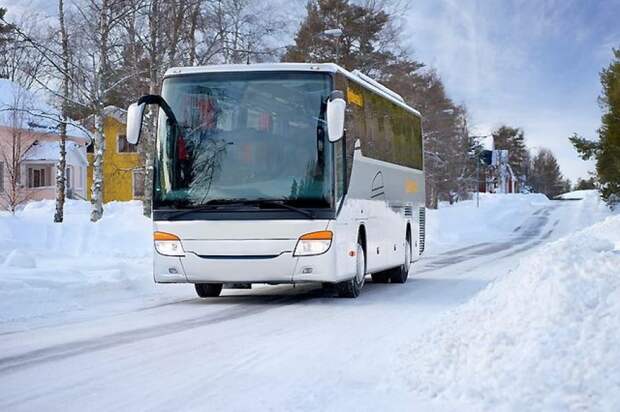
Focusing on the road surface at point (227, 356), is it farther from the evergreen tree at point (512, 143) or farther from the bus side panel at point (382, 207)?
the evergreen tree at point (512, 143)

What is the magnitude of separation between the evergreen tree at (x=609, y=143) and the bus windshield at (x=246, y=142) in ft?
132

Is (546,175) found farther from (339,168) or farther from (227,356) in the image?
(227,356)

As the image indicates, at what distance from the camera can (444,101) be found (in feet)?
229

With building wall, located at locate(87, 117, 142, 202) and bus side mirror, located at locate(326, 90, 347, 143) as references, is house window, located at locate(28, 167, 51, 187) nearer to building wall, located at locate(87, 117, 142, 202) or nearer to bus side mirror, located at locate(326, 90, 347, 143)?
building wall, located at locate(87, 117, 142, 202)

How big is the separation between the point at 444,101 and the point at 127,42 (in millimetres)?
42810

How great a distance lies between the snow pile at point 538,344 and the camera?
5.83 m

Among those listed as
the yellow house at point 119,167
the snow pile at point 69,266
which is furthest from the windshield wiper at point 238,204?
the yellow house at point 119,167

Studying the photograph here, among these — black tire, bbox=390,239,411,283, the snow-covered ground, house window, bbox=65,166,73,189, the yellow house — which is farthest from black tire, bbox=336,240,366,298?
the yellow house

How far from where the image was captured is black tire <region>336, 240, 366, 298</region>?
48.5ft

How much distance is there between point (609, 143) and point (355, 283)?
40.1 meters

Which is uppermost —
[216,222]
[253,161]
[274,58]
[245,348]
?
[274,58]

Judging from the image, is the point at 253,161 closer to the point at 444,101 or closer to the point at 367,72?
the point at 367,72

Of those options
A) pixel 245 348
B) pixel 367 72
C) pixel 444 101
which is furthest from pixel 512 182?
pixel 245 348

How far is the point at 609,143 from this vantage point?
51688 millimetres
